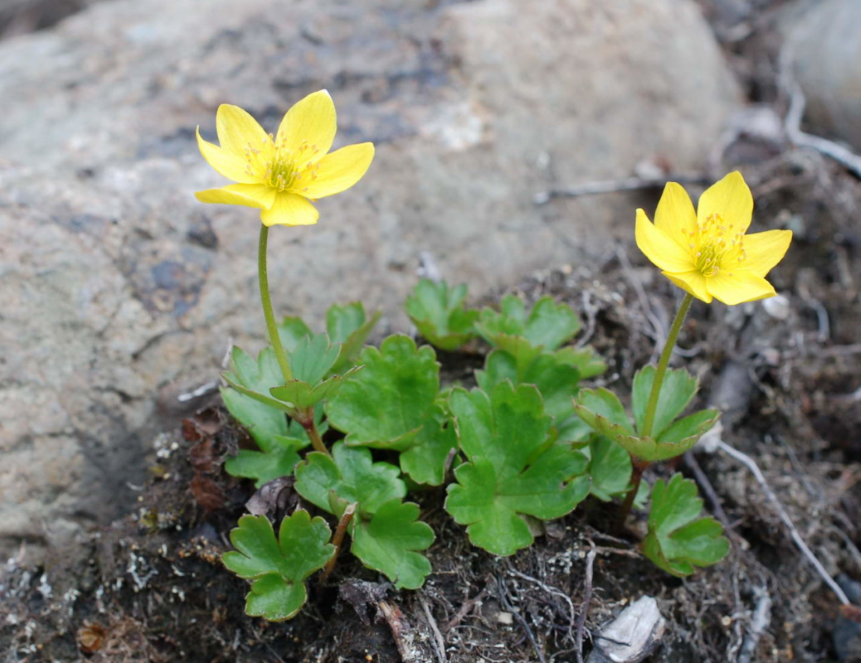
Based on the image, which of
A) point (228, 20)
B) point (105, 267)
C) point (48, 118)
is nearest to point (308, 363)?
point (105, 267)

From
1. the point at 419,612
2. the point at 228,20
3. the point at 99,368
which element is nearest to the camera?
the point at 419,612

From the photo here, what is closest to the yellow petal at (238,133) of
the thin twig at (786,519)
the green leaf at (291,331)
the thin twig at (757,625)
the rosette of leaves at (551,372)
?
the green leaf at (291,331)

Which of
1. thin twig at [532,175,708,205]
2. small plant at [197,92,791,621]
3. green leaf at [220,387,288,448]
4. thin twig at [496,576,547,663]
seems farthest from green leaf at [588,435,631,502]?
thin twig at [532,175,708,205]

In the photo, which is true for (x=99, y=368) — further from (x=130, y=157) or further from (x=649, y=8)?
(x=649, y=8)

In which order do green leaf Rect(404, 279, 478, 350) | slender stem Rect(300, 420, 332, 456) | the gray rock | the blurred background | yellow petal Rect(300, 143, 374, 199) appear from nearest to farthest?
yellow petal Rect(300, 143, 374, 199) → slender stem Rect(300, 420, 332, 456) → the blurred background → green leaf Rect(404, 279, 478, 350) → the gray rock

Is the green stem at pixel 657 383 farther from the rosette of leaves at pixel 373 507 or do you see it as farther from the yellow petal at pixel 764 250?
the rosette of leaves at pixel 373 507

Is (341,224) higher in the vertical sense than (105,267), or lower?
lower

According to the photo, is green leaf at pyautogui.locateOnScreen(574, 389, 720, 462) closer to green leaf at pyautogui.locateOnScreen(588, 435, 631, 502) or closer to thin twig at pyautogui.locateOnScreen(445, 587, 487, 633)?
green leaf at pyautogui.locateOnScreen(588, 435, 631, 502)

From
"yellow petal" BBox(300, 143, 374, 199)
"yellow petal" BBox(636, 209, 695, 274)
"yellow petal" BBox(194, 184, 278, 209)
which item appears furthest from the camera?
"yellow petal" BBox(300, 143, 374, 199)

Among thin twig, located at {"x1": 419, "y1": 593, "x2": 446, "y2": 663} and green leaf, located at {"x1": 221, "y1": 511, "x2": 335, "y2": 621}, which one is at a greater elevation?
green leaf, located at {"x1": 221, "y1": 511, "x2": 335, "y2": 621}
